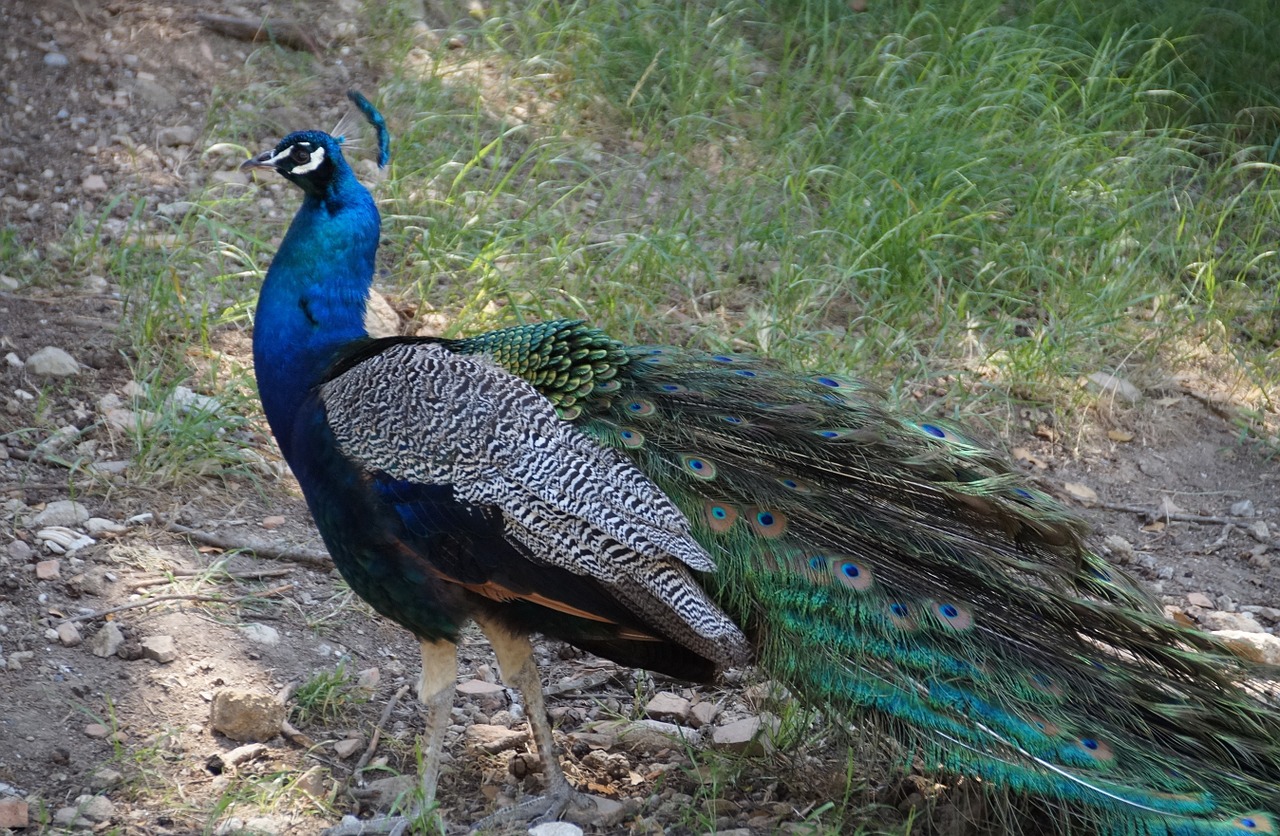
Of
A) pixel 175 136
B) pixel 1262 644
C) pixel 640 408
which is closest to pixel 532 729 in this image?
pixel 640 408

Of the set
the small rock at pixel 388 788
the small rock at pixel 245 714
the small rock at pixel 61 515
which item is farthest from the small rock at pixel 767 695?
the small rock at pixel 61 515

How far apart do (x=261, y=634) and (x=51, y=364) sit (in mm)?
1225

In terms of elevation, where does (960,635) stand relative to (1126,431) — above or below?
above

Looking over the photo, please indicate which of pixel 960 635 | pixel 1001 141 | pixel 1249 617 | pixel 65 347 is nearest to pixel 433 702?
pixel 960 635

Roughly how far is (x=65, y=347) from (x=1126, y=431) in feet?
11.2

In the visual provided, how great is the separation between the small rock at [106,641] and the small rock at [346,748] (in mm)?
563

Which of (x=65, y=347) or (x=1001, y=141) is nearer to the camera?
(x=65, y=347)

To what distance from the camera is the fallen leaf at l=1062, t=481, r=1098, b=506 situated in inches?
163

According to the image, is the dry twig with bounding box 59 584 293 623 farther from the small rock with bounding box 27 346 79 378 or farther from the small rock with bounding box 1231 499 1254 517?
the small rock with bounding box 1231 499 1254 517

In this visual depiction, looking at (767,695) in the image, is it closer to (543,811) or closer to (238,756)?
(543,811)

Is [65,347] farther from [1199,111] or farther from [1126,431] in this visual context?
[1199,111]

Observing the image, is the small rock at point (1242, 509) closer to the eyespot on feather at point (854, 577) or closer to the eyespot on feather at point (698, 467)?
the eyespot on feather at point (854, 577)

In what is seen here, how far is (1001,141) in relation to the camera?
17.0 ft

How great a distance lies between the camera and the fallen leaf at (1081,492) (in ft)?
13.6
